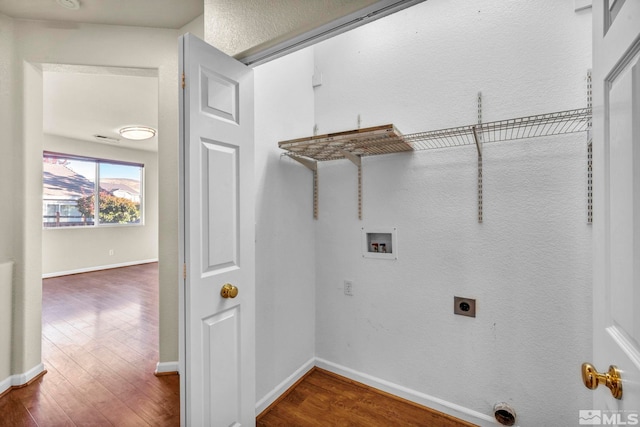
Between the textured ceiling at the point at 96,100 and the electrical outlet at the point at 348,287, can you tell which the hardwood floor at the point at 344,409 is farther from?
the textured ceiling at the point at 96,100

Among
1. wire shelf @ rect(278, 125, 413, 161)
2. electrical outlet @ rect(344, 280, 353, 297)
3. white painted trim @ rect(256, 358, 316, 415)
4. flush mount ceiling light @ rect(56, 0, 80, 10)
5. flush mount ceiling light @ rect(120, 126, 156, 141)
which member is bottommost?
white painted trim @ rect(256, 358, 316, 415)

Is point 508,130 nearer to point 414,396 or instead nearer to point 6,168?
point 414,396

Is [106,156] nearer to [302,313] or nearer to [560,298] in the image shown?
[302,313]

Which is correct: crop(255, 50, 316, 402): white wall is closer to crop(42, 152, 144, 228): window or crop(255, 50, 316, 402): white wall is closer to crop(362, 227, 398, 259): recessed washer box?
crop(362, 227, 398, 259): recessed washer box

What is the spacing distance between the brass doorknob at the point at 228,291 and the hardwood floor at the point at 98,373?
113 centimetres

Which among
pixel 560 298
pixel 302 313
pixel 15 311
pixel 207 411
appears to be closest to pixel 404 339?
pixel 302 313

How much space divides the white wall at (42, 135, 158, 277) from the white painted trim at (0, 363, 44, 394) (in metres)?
4.24

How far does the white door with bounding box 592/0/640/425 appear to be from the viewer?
55 centimetres

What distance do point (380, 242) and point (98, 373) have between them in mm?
2433

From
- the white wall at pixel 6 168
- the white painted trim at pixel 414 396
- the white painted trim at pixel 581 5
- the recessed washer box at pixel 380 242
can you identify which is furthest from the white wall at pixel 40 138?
the white painted trim at pixel 581 5

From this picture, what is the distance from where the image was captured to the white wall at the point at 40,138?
2.12 meters

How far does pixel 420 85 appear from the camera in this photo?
6.24ft

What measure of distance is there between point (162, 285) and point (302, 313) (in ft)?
3.82

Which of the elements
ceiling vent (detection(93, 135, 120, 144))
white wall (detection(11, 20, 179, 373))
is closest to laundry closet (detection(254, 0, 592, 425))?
white wall (detection(11, 20, 179, 373))
